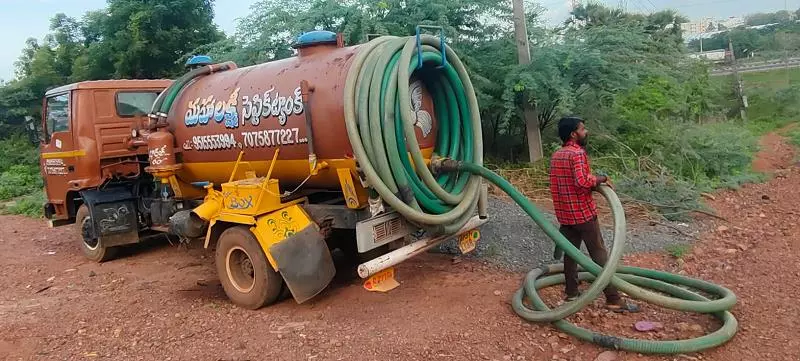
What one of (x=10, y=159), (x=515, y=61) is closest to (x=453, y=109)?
(x=515, y=61)

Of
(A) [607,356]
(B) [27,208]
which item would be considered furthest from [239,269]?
(B) [27,208]

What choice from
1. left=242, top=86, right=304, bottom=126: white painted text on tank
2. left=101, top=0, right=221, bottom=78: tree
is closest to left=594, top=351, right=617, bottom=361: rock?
left=242, top=86, right=304, bottom=126: white painted text on tank

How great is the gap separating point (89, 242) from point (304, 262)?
4.26 metres

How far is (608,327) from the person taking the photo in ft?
13.2

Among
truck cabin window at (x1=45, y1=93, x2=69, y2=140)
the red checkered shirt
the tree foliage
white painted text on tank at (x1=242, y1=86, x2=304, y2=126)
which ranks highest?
the tree foliage

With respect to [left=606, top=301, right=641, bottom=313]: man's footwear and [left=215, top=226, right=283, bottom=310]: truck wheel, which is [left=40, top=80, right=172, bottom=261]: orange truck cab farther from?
[left=606, top=301, right=641, bottom=313]: man's footwear

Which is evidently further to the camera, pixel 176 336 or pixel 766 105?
pixel 766 105

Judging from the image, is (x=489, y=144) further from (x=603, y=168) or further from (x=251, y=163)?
(x=251, y=163)

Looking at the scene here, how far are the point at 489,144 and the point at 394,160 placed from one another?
6.71m

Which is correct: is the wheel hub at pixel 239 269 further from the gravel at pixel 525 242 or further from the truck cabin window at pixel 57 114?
the truck cabin window at pixel 57 114

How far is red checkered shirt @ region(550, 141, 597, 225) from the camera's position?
13.6 ft

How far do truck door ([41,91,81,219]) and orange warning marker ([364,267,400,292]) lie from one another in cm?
452

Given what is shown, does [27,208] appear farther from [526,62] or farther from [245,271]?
[526,62]

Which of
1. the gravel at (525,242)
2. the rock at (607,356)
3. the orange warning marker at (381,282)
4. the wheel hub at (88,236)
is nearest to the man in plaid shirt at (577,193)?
the rock at (607,356)
